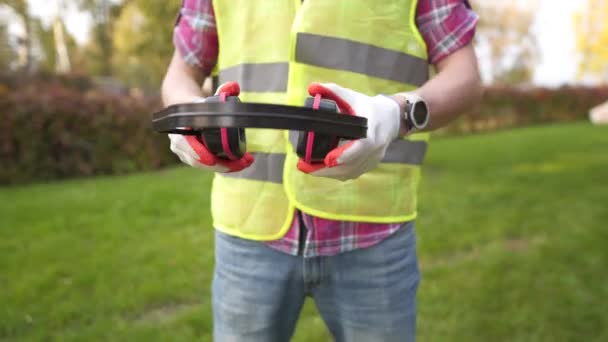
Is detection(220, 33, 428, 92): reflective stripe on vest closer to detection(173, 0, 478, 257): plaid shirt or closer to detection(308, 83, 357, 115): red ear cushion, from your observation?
detection(173, 0, 478, 257): plaid shirt

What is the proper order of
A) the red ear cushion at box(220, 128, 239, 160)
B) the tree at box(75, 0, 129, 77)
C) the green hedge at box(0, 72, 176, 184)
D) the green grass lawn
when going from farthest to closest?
the tree at box(75, 0, 129, 77), the green hedge at box(0, 72, 176, 184), the green grass lawn, the red ear cushion at box(220, 128, 239, 160)

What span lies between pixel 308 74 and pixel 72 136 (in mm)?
7127

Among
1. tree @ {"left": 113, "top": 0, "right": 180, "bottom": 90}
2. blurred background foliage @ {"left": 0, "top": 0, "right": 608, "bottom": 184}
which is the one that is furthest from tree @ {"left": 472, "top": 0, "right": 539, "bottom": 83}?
tree @ {"left": 113, "top": 0, "right": 180, "bottom": 90}

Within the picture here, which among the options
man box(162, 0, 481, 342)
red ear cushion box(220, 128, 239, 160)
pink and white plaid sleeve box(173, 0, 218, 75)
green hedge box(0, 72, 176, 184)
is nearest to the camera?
red ear cushion box(220, 128, 239, 160)

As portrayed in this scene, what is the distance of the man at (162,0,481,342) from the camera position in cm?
107

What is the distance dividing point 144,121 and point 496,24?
3099 cm

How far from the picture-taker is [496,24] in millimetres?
33156

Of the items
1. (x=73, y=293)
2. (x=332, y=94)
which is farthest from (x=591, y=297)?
(x=73, y=293)

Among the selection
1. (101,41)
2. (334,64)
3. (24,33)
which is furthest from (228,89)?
(101,41)

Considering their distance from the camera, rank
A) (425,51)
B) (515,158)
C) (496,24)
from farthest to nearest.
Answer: (496,24)
(515,158)
(425,51)

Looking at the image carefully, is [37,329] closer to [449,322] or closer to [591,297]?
[449,322]

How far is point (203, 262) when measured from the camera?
3604 millimetres

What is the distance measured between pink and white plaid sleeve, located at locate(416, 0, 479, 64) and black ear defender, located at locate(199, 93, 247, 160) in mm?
568

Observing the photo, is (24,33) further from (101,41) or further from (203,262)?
(203,262)
